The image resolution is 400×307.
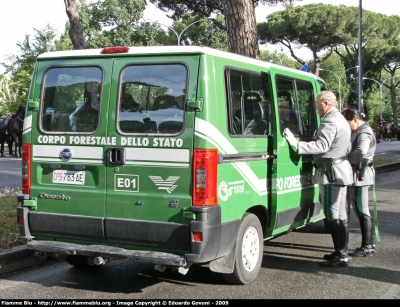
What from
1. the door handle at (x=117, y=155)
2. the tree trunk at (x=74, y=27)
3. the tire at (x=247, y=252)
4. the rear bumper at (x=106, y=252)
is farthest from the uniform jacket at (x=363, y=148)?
the tree trunk at (x=74, y=27)

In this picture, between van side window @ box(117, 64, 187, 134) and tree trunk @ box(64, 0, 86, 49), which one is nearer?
van side window @ box(117, 64, 187, 134)

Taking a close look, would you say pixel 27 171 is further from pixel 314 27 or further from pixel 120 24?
pixel 120 24

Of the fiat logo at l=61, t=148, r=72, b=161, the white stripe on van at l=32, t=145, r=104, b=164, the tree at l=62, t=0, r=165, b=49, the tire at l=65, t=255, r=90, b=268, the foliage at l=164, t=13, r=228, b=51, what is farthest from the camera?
the foliage at l=164, t=13, r=228, b=51

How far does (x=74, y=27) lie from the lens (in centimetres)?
1243

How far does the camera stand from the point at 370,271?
19.6 ft

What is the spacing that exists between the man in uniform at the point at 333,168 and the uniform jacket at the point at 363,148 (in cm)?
42

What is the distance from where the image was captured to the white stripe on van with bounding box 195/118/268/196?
15.6 ft

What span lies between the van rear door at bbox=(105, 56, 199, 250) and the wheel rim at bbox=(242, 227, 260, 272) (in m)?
0.80

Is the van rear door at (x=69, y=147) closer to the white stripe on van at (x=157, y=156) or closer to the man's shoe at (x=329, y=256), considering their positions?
the white stripe on van at (x=157, y=156)

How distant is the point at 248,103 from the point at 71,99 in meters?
1.70

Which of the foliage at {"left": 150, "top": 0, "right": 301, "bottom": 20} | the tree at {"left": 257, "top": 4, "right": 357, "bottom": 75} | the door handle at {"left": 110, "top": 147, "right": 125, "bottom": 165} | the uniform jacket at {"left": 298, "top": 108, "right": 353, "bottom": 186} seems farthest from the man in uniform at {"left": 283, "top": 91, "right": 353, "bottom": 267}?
the tree at {"left": 257, "top": 4, "right": 357, "bottom": 75}

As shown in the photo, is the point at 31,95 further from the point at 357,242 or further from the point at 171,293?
the point at 357,242

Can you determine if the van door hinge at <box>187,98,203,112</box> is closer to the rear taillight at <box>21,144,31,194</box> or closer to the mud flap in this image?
the mud flap

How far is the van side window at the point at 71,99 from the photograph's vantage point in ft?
17.2
